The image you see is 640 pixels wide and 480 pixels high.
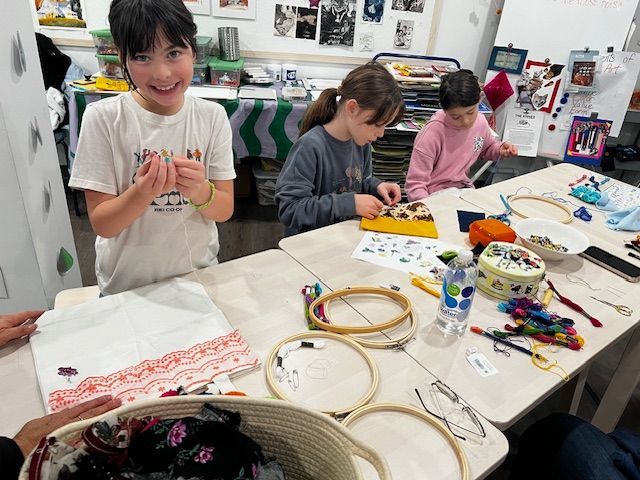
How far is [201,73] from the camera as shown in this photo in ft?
9.57

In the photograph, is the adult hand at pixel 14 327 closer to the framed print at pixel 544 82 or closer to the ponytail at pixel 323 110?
the ponytail at pixel 323 110

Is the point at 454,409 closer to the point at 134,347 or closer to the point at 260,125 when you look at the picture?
the point at 134,347

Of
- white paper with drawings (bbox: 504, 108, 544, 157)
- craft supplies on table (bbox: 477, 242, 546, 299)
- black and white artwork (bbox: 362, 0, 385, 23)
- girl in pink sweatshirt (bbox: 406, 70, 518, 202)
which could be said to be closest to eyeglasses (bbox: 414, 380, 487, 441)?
craft supplies on table (bbox: 477, 242, 546, 299)

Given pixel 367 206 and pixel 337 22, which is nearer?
pixel 367 206

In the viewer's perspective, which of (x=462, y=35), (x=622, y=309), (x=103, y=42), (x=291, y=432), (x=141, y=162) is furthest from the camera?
(x=462, y=35)

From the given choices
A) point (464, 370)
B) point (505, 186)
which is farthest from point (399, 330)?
point (505, 186)

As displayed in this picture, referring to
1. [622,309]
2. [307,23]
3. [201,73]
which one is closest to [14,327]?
[622,309]

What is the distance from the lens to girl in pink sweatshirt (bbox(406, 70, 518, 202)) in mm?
2084

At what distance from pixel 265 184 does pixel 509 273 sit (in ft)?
7.28

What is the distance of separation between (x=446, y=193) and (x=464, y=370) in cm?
100

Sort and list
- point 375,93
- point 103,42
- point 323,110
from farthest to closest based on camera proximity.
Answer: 1. point 103,42
2. point 323,110
3. point 375,93

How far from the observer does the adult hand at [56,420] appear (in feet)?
2.44

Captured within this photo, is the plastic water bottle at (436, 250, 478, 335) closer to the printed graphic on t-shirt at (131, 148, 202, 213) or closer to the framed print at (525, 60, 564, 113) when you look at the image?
the printed graphic on t-shirt at (131, 148, 202, 213)

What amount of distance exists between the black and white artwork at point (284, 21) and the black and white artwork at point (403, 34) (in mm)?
725
